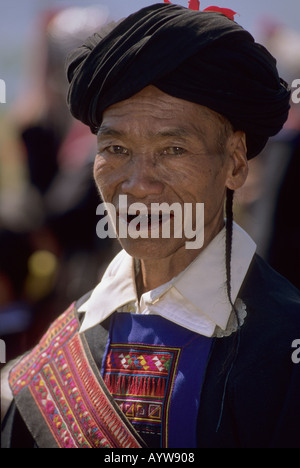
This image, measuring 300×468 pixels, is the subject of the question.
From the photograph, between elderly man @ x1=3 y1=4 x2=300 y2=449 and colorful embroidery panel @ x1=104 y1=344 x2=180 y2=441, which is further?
colorful embroidery panel @ x1=104 y1=344 x2=180 y2=441

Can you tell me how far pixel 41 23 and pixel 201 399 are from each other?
3.77m

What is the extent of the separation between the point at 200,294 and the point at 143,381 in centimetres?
36

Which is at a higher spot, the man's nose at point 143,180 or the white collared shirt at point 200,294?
the man's nose at point 143,180

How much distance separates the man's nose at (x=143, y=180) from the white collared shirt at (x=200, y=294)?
34 cm

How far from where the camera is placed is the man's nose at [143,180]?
1982 millimetres

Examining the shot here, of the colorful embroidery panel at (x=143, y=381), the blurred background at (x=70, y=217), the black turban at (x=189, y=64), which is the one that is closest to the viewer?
the black turban at (x=189, y=64)

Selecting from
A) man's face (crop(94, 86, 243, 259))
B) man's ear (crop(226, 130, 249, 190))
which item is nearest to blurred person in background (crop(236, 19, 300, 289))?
man's ear (crop(226, 130, 249, 190))

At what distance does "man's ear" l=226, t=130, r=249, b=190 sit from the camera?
216 cm

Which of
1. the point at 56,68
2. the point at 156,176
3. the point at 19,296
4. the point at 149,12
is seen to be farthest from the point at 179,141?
the point at 56,68

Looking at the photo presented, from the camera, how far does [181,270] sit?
7.43 feet

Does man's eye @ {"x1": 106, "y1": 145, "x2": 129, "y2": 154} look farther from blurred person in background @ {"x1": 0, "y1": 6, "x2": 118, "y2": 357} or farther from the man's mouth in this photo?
blurred person in background @ {"x1": 0, "y1": 6, "x2": 118, "y2": 357}

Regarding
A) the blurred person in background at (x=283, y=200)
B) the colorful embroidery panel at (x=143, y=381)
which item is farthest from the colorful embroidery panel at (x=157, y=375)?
the blurred person in background at (x=283, y=200)

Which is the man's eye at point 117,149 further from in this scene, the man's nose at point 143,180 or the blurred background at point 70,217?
the blurred background at point 70,217

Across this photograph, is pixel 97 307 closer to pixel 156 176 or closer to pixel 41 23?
pixel 156 176
